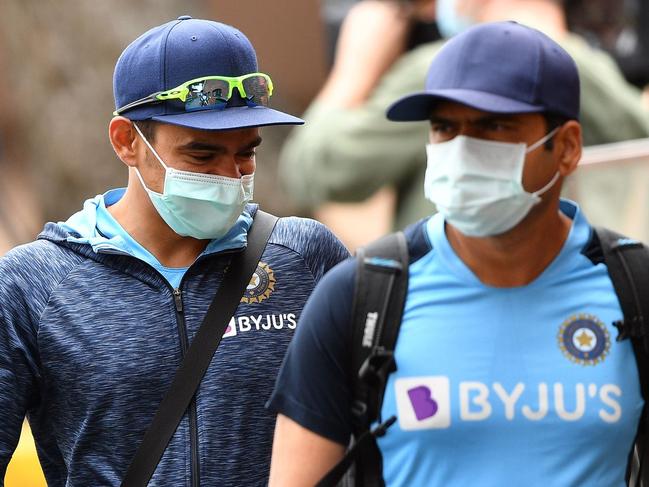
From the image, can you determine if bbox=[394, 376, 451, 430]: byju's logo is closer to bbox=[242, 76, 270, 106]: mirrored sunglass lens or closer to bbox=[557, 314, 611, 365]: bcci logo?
bbox=[557, 314, 611, 365]: bcci logo

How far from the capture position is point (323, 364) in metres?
3.07

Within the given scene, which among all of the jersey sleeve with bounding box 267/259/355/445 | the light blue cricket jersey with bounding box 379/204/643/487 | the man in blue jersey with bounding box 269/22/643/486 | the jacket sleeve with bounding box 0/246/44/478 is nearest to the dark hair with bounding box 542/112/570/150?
the man in blue jersey with bounding box 269/22/643/486

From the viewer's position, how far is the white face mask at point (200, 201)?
3.69 meters

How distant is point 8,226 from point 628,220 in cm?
690

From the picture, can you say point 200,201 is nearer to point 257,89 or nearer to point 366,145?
point 257,89

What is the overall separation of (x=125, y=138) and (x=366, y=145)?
3394 mm

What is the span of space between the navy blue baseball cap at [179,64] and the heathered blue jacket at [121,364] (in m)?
0.39

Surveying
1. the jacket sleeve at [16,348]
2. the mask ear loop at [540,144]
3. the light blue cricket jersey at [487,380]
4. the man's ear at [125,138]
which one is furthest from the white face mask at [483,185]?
the jacket sleeve at [16,348]

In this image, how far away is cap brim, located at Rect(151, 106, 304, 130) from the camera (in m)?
3.61

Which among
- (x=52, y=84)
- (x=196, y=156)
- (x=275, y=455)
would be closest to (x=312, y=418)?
(x=275, y=455)

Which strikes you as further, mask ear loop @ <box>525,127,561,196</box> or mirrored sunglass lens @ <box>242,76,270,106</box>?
mirrored sunglass lens @ <box>242,76,270,106</box>

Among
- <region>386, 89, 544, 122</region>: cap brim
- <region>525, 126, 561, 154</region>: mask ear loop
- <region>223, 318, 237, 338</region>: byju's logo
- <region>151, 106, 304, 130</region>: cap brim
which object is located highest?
→ <region>386, 89, 544, 122</region>: cap brim

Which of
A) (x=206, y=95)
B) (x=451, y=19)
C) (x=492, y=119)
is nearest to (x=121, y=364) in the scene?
(x=206, y=95)

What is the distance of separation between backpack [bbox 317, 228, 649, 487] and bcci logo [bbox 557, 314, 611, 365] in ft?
0.13
